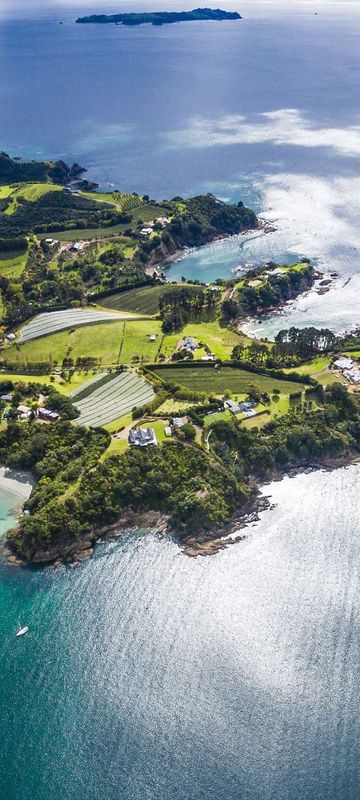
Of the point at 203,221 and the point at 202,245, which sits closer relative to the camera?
the point at 202,245

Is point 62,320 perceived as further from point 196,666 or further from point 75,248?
point 196,666

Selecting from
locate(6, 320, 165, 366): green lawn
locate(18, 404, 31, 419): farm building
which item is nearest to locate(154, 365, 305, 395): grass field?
locate(6, 320, 165, 366): green lawn

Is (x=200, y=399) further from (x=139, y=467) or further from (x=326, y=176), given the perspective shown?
(x=326, y=176)

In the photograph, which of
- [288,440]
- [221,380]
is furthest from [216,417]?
[221,380]

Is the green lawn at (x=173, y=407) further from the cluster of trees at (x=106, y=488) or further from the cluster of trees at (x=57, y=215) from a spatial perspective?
the cluster of trees at (x=57, y=215)

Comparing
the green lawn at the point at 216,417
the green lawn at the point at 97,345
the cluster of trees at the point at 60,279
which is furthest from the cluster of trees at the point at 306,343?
the cluster of trees at the point at 60,279

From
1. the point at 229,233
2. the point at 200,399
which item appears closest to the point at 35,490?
the point at 200,399
